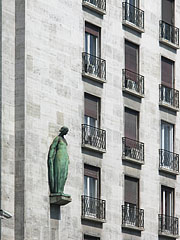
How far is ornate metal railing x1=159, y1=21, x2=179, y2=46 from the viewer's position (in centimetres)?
5622

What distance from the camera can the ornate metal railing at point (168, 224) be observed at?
54037mm

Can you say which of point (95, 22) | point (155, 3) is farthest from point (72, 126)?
point (155, 3)

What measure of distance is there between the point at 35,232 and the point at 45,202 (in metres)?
1.33

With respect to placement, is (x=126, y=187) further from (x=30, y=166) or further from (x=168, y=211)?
(x=30, y=166)

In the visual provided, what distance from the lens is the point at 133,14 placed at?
54.3 m

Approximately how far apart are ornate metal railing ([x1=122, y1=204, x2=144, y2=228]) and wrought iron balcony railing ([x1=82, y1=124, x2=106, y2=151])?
298 centimetres

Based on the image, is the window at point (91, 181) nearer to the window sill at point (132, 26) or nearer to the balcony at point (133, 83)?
the balcony at point (133, 83)

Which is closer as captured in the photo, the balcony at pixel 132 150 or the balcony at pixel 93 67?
the balcony at pixel 93 67

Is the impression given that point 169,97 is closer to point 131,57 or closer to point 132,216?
point 131,57

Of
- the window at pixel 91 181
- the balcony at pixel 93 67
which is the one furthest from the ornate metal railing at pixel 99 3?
the window at pixel 91 181

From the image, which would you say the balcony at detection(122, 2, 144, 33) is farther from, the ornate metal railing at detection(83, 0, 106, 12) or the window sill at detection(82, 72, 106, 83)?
the window sill at detection(82, 72, 106, 83)

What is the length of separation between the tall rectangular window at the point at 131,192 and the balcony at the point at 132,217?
0.75ft

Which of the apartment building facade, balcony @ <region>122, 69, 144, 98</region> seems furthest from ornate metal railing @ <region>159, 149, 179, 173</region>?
balcony @ <region>122, 69, 144, 98</region>

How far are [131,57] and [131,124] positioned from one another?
2.97 metres
